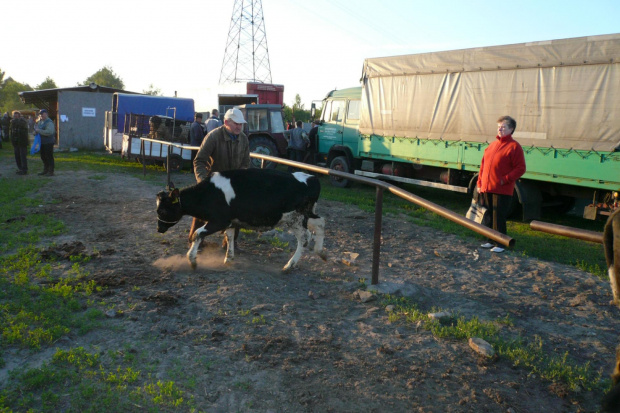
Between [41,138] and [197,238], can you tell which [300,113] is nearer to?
[41,138]

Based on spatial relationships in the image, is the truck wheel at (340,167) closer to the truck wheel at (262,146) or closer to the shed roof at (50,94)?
the truck wheel at (262,146)

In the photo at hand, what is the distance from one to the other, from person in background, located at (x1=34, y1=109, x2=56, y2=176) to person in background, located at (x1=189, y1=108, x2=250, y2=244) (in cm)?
814

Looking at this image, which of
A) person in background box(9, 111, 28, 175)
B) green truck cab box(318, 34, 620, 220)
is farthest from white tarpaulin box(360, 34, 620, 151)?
person in background box(9, 111, 28, 175)

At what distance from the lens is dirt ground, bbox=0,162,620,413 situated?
3148 millimetres

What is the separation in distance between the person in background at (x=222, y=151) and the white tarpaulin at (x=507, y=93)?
6208 mm

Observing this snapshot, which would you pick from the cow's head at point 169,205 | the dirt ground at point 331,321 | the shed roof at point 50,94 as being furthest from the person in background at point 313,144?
the shed roof at point 50,94

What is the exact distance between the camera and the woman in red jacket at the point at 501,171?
687 cm

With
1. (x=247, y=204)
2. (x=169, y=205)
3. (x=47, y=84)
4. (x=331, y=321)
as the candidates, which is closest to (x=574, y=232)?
(x=331, y=321)

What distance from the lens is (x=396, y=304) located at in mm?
4672

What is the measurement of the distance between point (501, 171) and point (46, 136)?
37.8 feet

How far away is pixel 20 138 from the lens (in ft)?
44.2

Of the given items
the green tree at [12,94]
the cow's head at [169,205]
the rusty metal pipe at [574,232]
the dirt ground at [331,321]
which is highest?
the green tree at [12,94]

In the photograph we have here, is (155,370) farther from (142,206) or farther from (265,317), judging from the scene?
(142,206)

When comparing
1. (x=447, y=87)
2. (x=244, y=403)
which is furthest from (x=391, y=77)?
(x=244, y=403)
